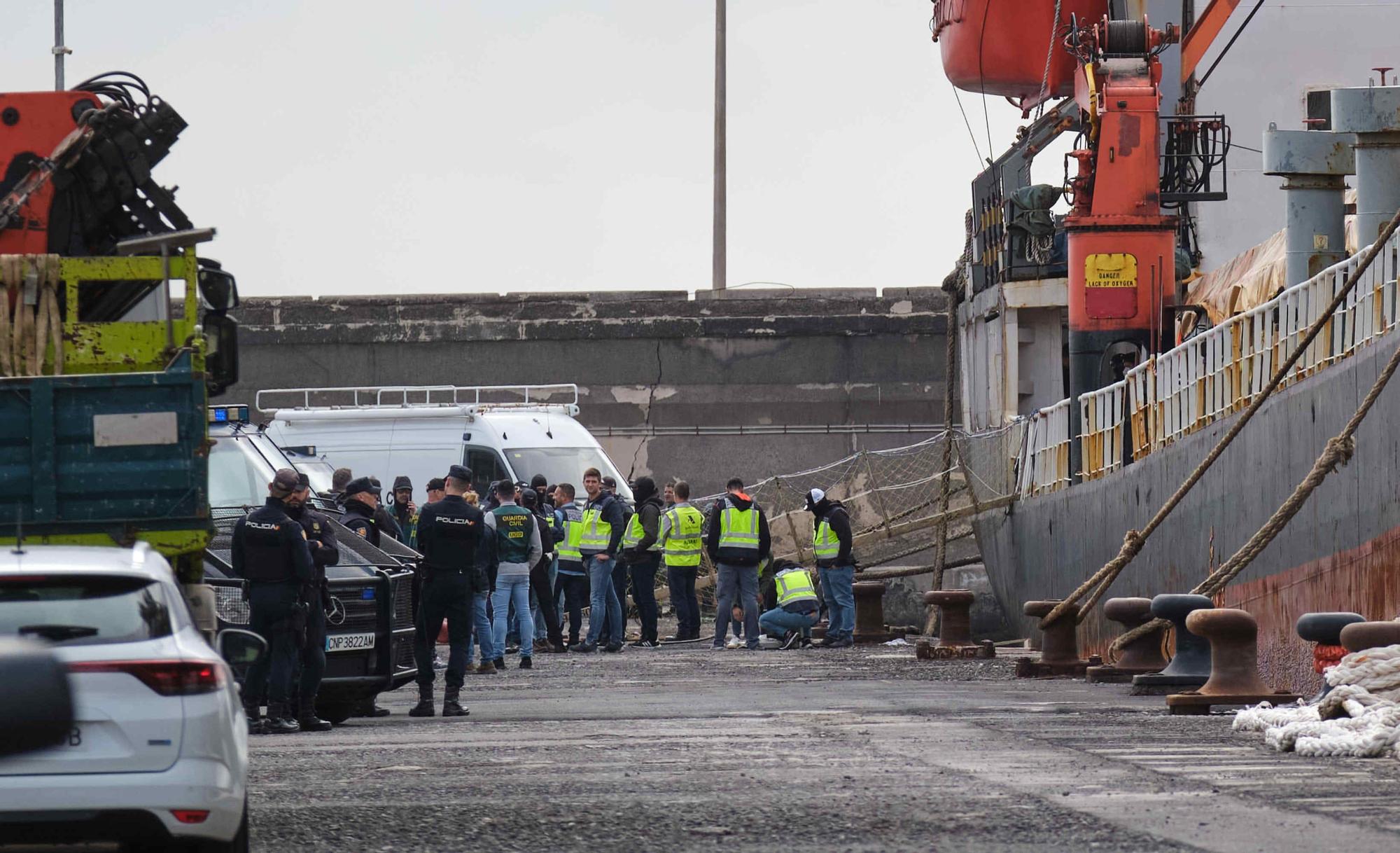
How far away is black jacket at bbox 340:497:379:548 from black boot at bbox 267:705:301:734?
2.42m

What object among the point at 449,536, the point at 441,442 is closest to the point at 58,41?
the point at 441,442

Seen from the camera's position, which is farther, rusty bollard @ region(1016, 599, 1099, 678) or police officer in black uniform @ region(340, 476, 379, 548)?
rusty bollard @ region(1016, 599, 1099, 678)

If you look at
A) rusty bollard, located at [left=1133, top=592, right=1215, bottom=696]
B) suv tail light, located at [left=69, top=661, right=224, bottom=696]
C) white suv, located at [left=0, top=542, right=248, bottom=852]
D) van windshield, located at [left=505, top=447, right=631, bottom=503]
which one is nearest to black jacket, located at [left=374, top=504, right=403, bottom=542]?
rusty bollard, located at [left=1133, top=592, right=1215, bottom=696]

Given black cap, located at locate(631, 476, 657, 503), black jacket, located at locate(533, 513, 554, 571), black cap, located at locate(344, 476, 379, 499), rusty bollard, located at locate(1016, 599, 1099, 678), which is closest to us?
black cap, located at locate(344, 476, 379, 499)

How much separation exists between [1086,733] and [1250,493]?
5.94 metres

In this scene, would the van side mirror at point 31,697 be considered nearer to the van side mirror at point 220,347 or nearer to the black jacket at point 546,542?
the van side mirror at point 220,347

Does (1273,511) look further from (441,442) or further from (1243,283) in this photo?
(441,442)

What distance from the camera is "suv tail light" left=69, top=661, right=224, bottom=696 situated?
6785 millimetres

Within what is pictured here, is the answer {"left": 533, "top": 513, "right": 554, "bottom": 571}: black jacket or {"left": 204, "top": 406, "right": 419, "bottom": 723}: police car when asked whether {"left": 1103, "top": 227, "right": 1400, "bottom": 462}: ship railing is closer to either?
{"left": 533, "top": 513, "right": 554, "bottom": 571}: black jacket

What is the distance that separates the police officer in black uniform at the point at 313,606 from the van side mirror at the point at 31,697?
770 cm

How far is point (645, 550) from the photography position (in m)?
25.2

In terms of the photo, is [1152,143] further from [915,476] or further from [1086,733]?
[1086,733]

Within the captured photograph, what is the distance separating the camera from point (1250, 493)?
58.1ft

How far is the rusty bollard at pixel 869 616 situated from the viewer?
25391 mm
